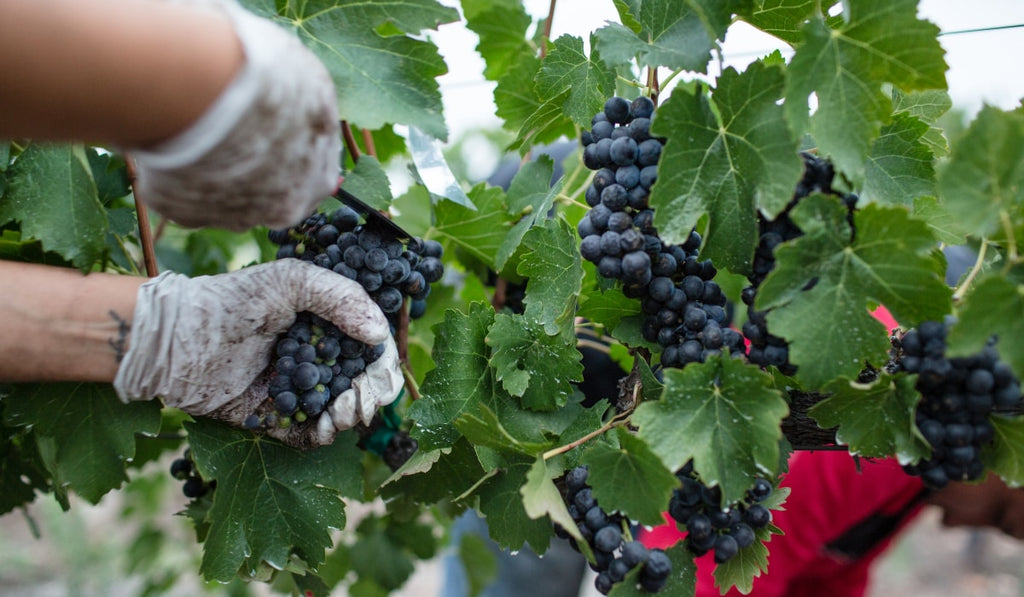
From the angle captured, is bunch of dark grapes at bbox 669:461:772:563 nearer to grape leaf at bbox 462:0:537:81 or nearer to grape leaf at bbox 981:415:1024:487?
grape leaf at bbox 981:415:1024:487

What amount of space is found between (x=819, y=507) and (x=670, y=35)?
5.18 ft

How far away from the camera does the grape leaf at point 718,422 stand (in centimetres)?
73

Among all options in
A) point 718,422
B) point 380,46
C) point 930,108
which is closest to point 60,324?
point 380,46

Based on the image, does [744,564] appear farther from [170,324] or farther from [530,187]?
[170,324]

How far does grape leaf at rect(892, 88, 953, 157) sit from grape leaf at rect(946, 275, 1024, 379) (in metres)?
0.38

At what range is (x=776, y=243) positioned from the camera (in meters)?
0.76

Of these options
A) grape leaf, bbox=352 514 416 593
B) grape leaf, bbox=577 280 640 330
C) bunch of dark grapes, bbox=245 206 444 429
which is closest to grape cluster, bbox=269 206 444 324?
bunch of dark grapes, bbox=245 206 444 429

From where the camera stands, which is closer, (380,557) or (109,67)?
(109,67)

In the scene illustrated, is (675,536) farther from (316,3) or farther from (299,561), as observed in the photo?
(316,3)

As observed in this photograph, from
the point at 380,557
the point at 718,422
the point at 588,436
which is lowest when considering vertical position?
the point at 380,557

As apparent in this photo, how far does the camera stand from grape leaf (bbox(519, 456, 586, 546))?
76 cm

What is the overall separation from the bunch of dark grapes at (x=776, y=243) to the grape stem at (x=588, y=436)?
0.59 ft

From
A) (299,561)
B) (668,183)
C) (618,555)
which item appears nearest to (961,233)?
(668,183)

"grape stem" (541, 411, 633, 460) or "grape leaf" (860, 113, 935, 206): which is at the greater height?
"grape leaf" (860, 113, 935, 206)
